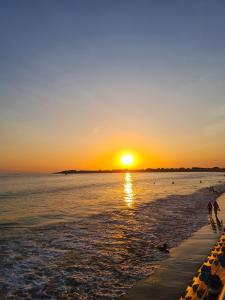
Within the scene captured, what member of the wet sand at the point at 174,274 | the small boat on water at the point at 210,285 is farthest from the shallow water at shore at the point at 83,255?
the small boat on water at the point at 210,285

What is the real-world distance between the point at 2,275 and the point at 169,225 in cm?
1451

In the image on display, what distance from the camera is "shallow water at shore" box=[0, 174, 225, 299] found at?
10828 millimetres

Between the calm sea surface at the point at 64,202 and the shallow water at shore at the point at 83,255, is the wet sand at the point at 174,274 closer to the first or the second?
the shallow water at shore at the point at 83,255

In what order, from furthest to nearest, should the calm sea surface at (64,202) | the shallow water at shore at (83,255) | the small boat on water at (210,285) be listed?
the calm sea surface at (64,202) → the shallow water at shore at (83,255) → the small boat on water at (210,285)

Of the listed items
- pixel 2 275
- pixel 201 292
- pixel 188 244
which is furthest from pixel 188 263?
pixel 2 275

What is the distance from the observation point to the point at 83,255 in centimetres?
1527

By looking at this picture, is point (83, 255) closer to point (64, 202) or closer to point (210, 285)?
point (210, 285)

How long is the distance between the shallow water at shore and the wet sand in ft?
1.74

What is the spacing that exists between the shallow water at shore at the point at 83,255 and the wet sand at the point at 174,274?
529 millimetres

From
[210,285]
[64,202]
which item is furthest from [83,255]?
[64,202]

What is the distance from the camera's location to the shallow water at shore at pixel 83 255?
10.8 metres

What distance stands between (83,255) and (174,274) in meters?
5.60

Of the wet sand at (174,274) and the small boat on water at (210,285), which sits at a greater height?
the small boat on water at (210,285)

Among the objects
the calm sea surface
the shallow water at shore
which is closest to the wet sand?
the shallow water at shore
